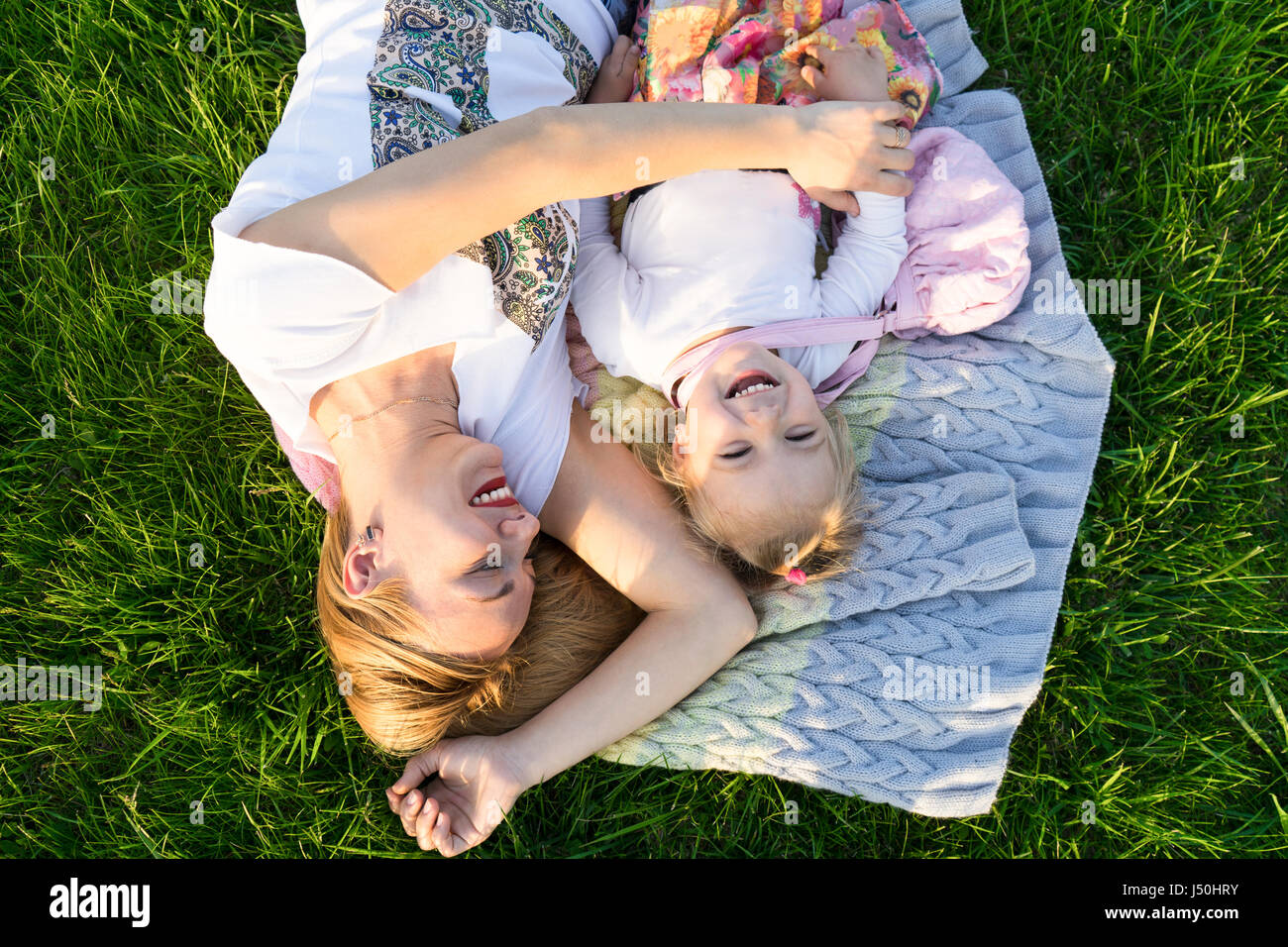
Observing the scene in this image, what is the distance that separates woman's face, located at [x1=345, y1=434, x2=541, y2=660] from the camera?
2.21 meters

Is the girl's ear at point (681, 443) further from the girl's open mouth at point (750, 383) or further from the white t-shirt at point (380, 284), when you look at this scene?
the white t-shirt at point (380, 284)

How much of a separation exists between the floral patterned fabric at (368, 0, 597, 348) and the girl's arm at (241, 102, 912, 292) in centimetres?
22

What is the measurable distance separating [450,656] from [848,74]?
2041 millimetres

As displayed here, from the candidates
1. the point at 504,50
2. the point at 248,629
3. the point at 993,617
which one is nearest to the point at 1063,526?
the point at 993,617

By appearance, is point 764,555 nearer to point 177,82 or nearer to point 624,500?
point 624,500

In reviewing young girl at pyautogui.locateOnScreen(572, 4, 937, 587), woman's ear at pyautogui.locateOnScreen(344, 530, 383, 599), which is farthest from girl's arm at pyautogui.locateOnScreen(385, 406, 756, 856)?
woman's ear at pyautogui.locateOnScreen(344, 530, 383, 599)

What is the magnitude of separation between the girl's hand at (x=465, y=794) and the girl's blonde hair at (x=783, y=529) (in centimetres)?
86

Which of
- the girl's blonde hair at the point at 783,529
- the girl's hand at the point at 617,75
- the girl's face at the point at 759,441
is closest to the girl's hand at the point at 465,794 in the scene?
the girl's blonde hair at the point at 783,529

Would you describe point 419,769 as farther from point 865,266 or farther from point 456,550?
point 865,266

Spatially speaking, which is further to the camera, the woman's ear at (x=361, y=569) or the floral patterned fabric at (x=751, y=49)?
the floral patterned fabric at (x=751, y=49)

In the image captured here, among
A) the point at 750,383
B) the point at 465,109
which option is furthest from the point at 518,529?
the point at 465,109

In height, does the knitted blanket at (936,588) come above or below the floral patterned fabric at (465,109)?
below

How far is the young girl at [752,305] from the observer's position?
8.26ft

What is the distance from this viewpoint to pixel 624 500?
2715 millimetres
